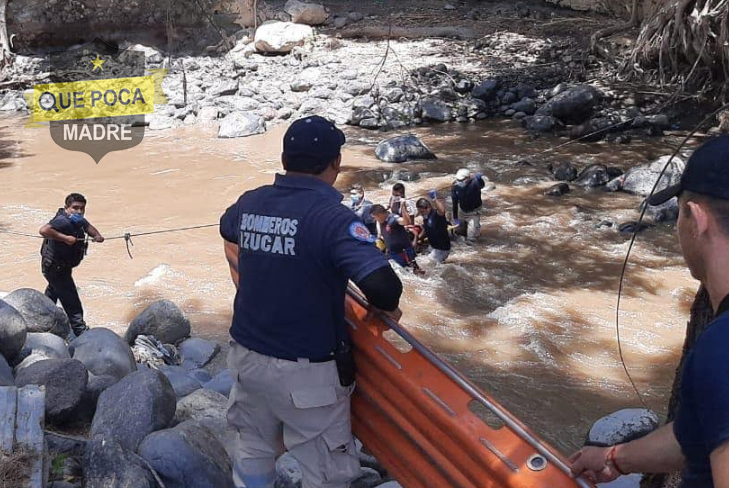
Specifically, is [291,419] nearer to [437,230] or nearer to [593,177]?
[437,230]

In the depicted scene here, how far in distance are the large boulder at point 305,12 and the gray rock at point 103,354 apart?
17.3m

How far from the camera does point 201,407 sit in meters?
3.63

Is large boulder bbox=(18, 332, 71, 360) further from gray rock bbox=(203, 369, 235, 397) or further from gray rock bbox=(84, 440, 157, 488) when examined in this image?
gray rock bbox=(84, 440, 157, 488)

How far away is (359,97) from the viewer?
53.3ft

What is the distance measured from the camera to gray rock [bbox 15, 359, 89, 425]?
3.27m

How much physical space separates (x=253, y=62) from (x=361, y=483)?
16.6 metres

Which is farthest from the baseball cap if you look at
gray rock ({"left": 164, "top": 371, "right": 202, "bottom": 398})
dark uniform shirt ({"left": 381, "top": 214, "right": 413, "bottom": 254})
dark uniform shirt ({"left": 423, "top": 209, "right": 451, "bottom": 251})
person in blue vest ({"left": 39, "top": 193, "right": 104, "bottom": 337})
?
dark uniform shirt ({"left": 423, "top": 209, "right": 451, "bottom": 251})

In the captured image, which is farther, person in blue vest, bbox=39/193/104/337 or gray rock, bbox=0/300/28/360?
person in blue vest, bbox=39/193/104/337

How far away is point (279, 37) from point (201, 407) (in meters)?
16.7

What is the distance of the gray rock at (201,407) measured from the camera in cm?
352

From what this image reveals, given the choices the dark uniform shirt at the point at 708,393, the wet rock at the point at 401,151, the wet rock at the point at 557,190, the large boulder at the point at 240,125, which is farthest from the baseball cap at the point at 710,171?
the large boulder at the point at 240,125

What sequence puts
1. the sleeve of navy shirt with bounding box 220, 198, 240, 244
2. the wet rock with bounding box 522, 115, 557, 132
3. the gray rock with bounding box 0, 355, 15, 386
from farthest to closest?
1. the wet rock with bounding box 522, 115, 557, 132
2. the gray rock with bounding box 0, 355, 15, 386
3. the sleeve of navy shirt with bounding box 220, 198, 240, 244

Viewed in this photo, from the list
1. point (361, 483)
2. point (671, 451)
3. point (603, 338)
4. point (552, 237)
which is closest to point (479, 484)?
point (671, 451)

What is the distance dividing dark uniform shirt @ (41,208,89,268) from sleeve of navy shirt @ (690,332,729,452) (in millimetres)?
5053
